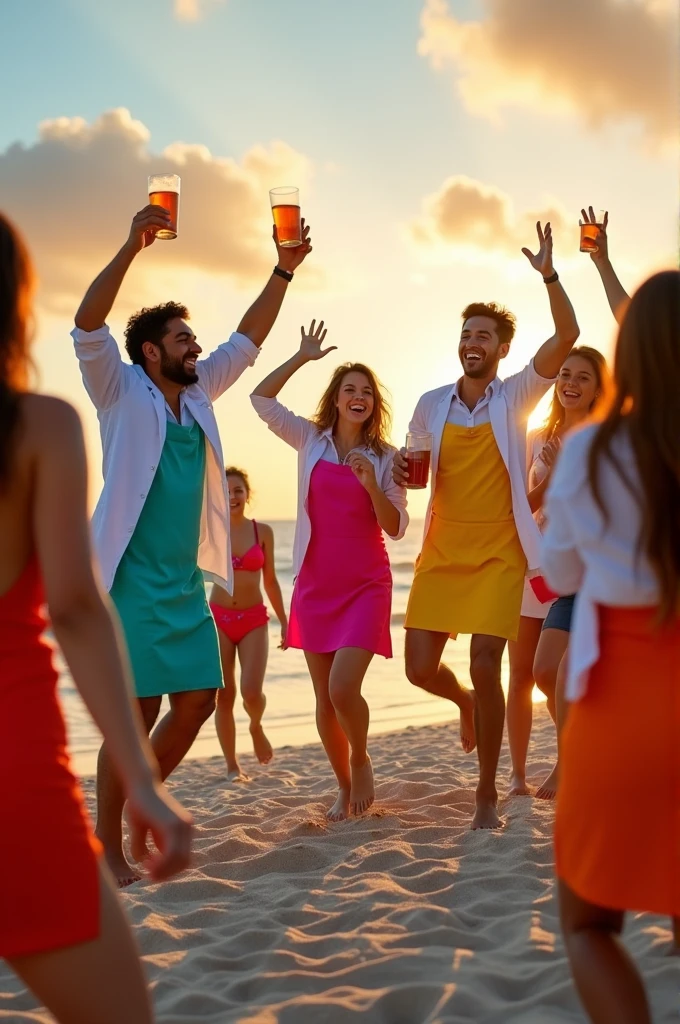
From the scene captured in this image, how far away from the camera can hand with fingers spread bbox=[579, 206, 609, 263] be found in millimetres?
5203

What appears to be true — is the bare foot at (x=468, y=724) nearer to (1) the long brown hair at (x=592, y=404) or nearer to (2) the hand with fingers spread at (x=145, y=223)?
(1) the long brown hair at (x=592, y=404)

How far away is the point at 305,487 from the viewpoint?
6090mm

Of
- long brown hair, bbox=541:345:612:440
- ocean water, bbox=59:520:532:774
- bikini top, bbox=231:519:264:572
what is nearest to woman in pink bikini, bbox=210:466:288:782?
bikini top, bbox=231:519:264:572

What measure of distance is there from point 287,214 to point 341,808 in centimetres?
311

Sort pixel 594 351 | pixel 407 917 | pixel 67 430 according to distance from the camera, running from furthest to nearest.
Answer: pixel 594 351, pixel 407 917, pixel 67 430

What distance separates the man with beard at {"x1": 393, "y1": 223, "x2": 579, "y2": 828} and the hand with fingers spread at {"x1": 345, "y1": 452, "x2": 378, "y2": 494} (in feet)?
0.74

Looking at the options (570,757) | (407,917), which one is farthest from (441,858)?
(570,757)

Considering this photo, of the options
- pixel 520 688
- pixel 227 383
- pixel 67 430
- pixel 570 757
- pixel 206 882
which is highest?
pixel 227 383

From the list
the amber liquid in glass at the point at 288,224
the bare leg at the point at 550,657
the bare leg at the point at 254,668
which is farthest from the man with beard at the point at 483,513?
the bare leg at the point at 254,668

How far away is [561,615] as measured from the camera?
5.31 m

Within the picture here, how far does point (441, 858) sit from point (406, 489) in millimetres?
1973

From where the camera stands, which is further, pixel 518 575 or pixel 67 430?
pixel 518 575

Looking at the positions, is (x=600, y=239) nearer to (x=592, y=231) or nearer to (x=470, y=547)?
(x=592, y=231)

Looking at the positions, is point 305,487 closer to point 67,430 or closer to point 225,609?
point 225,609
